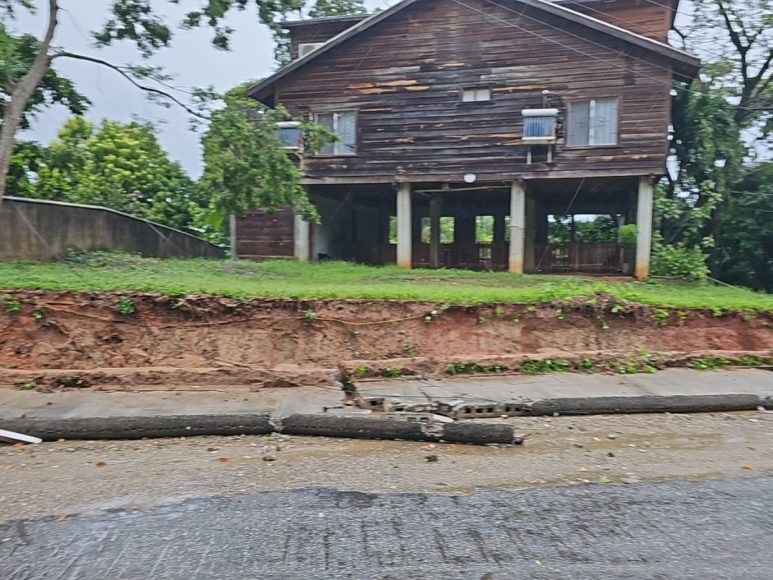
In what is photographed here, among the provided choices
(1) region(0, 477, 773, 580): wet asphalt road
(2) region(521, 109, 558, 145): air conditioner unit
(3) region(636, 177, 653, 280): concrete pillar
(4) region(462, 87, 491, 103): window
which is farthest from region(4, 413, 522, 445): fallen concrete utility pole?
(4) region(462, 87, 491, 103): window

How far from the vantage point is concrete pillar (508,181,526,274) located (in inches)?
634

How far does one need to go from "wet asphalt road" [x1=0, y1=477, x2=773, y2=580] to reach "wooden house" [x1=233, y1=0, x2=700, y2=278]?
12.2 meters

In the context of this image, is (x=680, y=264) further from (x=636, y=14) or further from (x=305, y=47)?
(x=305, y=47)

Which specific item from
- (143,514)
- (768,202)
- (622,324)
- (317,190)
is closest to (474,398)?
(622,324)

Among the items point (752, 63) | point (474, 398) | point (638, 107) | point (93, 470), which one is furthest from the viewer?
point (752, 63)

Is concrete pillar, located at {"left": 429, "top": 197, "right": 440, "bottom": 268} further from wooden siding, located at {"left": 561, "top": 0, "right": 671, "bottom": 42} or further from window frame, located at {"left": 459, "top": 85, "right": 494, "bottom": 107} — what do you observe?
wooden siding, located at {"left": 561, "top": 0, "right": 671, "bottom": 42}

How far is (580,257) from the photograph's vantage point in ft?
60.9

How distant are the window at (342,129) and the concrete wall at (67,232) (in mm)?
5544

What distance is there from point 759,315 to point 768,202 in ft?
35.2

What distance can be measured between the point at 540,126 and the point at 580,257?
5127 mm

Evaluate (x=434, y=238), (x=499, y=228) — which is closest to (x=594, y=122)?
(x=434, y=238)

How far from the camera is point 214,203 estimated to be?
453 inches

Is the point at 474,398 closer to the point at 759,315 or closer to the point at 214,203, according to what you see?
the point at 759,315

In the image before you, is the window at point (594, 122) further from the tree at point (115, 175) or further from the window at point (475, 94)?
the tree at point (115, 175)
